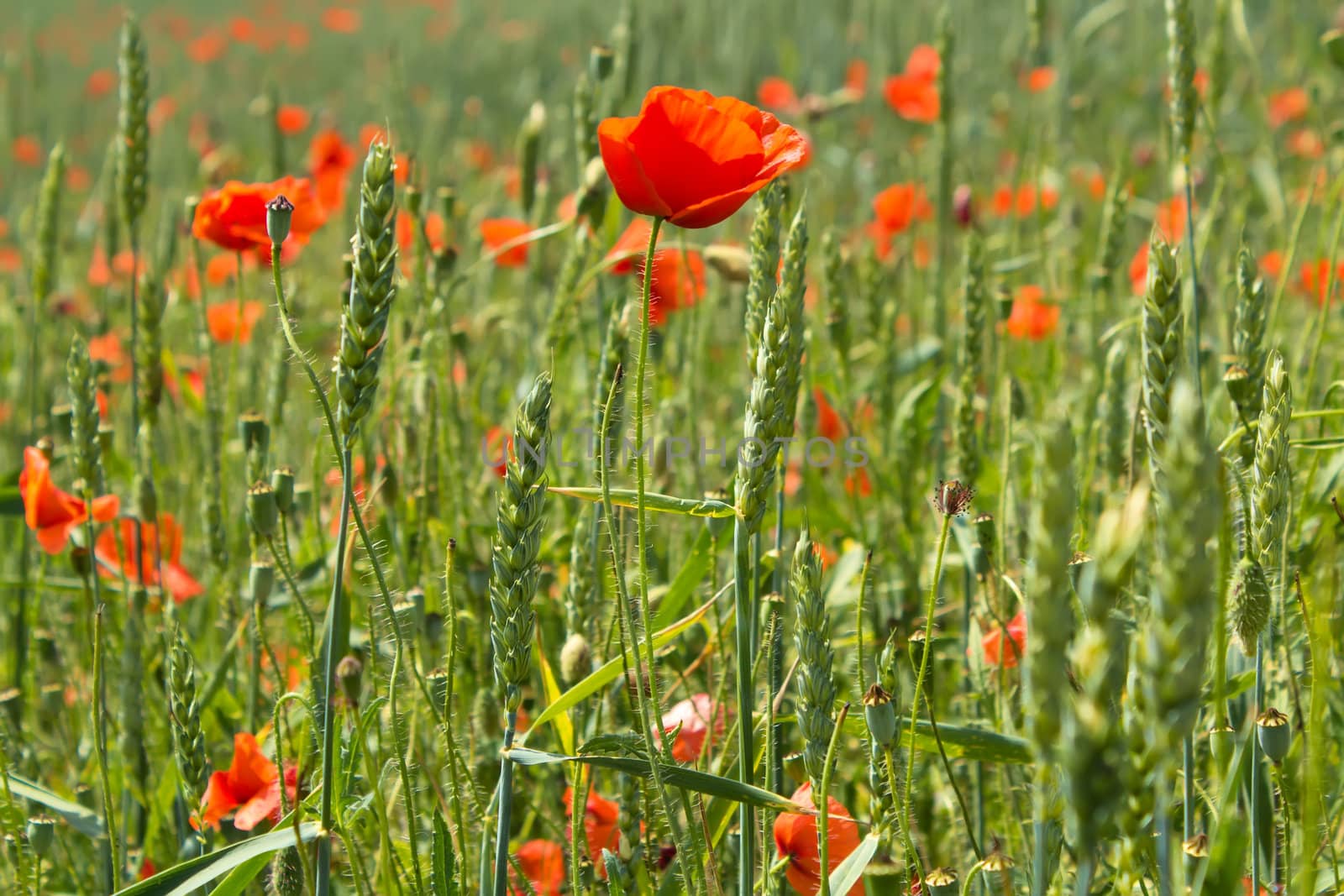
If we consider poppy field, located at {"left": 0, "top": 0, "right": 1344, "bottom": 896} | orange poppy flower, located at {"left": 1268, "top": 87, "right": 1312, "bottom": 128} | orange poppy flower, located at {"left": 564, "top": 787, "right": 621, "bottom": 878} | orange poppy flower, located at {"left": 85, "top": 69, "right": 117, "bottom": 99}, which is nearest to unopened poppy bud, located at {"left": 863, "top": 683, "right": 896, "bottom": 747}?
poppy field, located at {"left": 0, "top": 0, "right": 1344, "bottom": 896}

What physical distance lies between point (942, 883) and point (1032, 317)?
1591 millimetres

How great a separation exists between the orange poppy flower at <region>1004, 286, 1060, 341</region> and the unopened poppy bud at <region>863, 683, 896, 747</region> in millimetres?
1464

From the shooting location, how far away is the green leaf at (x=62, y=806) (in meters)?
1.01

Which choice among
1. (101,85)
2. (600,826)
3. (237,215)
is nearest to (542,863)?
(600,826)

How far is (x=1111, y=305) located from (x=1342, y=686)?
1126mm

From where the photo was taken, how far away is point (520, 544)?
71 centimetres

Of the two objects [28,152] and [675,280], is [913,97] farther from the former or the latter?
[28,152]

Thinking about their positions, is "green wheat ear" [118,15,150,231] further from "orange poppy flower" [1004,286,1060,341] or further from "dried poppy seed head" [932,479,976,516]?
"orange poppy flower" [1004,286,1060,341]

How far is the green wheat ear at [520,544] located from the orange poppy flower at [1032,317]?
1.55m

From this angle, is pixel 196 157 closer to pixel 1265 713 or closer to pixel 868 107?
pixel 868 107

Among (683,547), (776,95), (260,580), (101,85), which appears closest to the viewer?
(260,580)

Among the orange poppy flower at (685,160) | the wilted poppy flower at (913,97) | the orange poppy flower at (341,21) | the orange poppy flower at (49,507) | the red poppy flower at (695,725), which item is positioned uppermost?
the orange poppy flower at (341,21)

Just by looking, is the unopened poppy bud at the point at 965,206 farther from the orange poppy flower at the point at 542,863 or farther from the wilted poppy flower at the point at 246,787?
the wilted poppy flower at the point at 246,787

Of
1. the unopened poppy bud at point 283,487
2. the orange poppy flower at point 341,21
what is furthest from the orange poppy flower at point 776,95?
the orange poppy flower at point 341,21
